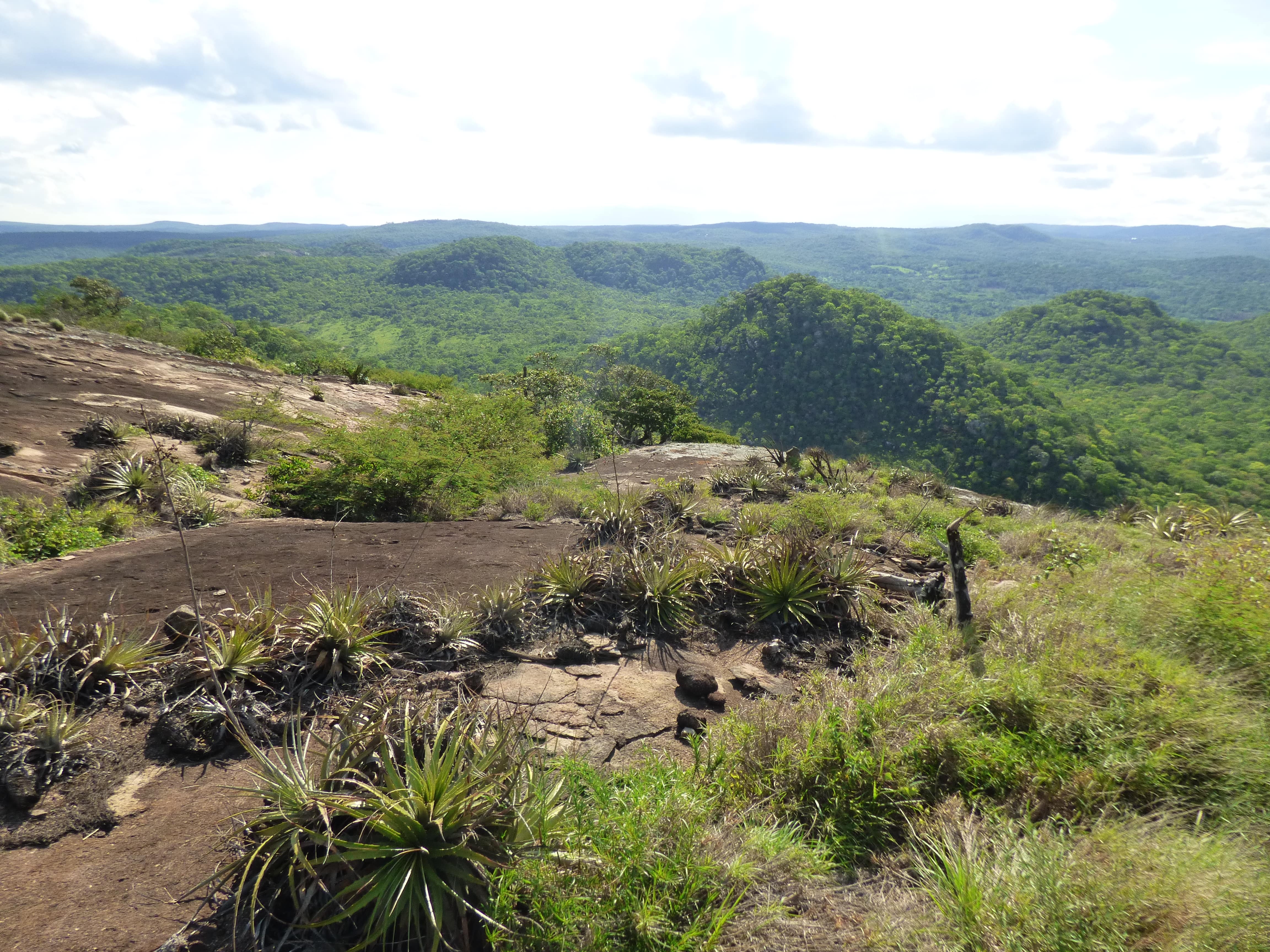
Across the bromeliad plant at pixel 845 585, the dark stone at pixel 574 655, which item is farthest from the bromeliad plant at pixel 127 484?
the bromeliad plant at pixel 845 585

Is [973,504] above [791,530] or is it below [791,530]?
below

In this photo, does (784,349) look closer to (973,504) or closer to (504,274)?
(973,504)

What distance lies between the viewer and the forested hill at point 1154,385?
45.9 m

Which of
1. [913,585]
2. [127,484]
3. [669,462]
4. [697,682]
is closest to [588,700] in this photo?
[697,682]

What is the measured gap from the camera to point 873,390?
67125 mm

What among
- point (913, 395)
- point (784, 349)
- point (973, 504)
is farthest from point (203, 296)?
point (973, 504)

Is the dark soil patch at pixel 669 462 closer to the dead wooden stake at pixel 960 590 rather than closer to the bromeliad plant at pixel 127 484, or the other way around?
the bromeliad plant at pixel 127 484

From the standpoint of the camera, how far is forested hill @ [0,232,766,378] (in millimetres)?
104000

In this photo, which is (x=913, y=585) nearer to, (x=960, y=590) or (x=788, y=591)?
(x=788, y=591)

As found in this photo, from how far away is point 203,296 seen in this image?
11531cm

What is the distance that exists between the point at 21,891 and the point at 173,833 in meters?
0.57

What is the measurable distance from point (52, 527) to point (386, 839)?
7.77 meters

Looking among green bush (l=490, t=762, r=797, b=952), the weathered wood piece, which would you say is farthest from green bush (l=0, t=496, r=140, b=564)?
the weathered wood piece

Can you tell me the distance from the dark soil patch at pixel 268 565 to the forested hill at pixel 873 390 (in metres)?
38.0
